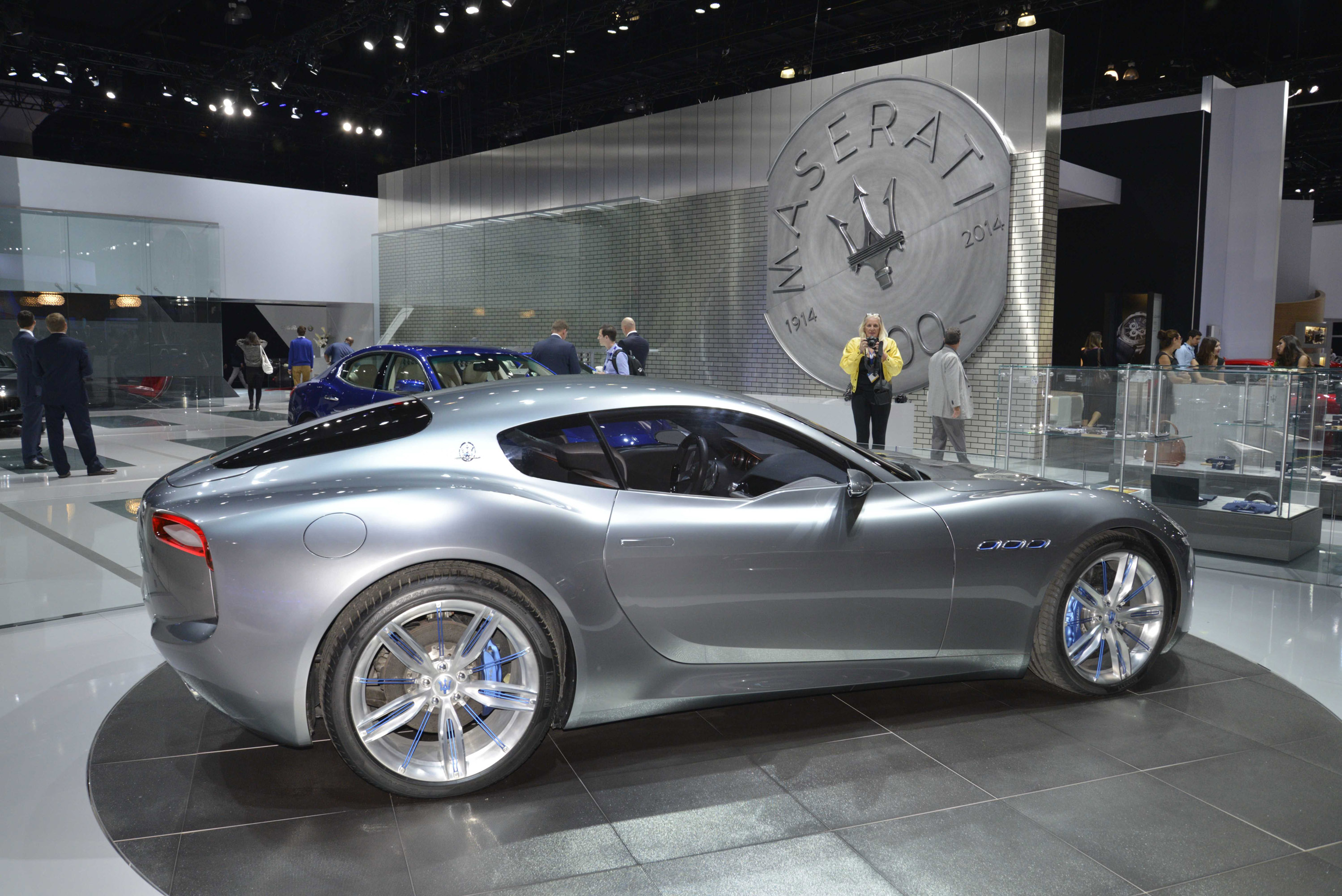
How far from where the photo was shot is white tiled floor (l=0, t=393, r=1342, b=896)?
7.82 feet

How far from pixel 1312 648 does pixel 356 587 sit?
395cm

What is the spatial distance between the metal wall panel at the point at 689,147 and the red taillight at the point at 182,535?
9.54 metres

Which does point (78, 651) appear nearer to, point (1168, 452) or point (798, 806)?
point (798, 806)

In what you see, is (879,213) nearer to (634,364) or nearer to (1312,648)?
(634,364)

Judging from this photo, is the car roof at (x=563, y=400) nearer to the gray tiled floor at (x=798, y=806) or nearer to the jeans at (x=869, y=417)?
the gray tiled floor at (x=798, y=806)

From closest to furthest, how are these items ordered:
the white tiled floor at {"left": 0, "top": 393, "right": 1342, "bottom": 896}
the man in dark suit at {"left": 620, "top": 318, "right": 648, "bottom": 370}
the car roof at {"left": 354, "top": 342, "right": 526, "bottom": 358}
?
the white tiled floor at {"left": 0, "top": 393, "right": 1342, "bottom": 896}
the car roof at {"left": 354, "top": 342, "right": 526, "bottom": 358}
the man in dark suit at {"left": 620, "top": 318, "right": 648, "bottom": 370}

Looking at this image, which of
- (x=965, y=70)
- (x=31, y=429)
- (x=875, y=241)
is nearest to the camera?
(x=31, y=429)

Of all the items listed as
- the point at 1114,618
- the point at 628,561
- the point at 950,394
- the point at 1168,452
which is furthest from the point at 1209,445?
the point at 628,561

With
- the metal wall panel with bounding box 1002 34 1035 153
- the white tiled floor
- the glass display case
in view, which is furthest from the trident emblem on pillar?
the white tiled floor

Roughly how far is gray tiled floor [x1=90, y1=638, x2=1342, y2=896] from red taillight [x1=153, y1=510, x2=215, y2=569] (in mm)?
724

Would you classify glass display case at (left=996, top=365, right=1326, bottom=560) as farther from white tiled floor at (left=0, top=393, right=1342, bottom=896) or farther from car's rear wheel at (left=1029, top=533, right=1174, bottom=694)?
car's rear wheel at (left=1029, top=533, right=1174, bottom=694)

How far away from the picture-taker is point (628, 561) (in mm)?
2688

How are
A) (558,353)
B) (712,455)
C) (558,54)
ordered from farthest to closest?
(558,54) → (558,353) → (712,455)

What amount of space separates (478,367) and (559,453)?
5.76m
